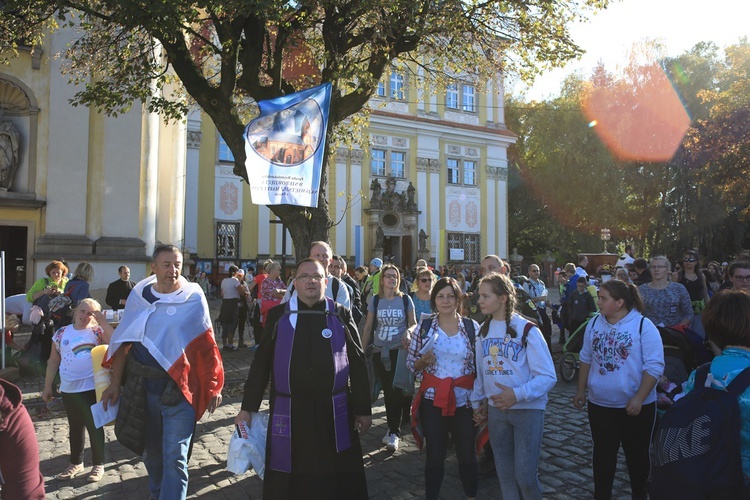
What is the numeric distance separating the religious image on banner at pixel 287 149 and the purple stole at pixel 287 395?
13.7 feet

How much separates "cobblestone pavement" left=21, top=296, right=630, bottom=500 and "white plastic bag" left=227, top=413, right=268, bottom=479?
1.16 metres

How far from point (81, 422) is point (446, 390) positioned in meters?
3.20

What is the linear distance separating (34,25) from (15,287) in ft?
24.4

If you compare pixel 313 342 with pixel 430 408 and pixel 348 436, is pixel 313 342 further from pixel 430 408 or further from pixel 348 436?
pixel 430 408

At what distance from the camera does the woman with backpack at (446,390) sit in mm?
4195

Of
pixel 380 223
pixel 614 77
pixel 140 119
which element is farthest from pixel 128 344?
pixel 614 77

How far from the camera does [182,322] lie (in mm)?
4035

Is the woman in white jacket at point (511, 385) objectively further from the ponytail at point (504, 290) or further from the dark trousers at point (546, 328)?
the dark trousers at point (546, 328)

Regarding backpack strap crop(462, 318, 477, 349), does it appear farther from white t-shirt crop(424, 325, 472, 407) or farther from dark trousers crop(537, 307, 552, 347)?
dark trousers crop(537, 307, 552, 347)

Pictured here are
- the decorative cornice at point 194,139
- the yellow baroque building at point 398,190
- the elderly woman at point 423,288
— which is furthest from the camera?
the yellow baroque building at point 398,190

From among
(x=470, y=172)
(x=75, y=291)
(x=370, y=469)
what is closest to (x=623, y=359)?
(x=370, y=469)

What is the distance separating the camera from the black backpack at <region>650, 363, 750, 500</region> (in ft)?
8.79

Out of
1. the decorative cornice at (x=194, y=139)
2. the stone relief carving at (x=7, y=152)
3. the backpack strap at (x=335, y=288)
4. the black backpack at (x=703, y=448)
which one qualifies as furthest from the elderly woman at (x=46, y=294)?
the decorative cornice at (x=194, y=139)

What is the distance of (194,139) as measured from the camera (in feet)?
94.2
